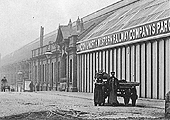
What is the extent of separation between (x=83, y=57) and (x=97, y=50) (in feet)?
13.1

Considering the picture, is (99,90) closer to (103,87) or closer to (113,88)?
(103,87)

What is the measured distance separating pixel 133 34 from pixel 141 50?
1.21 metres

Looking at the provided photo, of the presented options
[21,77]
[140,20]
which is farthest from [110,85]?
[21,77]

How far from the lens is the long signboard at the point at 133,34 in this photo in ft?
69.9

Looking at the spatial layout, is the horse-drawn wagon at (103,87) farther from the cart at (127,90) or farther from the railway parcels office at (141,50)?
the railway parcels office at (141,50)

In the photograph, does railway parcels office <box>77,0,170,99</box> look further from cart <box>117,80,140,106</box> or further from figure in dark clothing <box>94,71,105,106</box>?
figure in dark clothing <box>94,71,105,106</box>

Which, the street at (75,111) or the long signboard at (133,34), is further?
the long signboard at (133,34)

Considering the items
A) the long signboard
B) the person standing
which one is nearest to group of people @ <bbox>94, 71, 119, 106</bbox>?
the person standing

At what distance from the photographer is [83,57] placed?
34.9 metres

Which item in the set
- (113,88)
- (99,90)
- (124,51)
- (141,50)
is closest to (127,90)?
(113,88)

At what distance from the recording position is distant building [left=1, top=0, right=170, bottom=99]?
71.8ft

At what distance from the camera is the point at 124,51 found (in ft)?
86.0

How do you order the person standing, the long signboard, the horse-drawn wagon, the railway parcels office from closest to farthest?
1. the person standing
2. the horse-drawn wagon
3. the long signboard
4. the railway parcels office

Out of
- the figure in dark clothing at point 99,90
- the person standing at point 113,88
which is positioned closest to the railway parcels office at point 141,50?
the person standing at point 113,88
